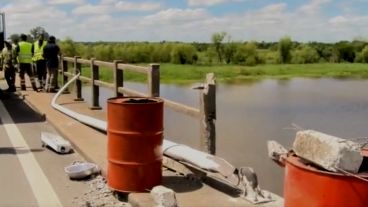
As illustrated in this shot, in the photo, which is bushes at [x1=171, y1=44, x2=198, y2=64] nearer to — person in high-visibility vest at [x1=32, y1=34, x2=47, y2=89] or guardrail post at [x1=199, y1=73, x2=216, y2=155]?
person in high-visibility vest at [x1=32, y1=34, x2=47, y2=89]

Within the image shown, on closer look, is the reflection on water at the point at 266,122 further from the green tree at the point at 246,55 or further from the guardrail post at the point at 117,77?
the green tree at the point at 246,55

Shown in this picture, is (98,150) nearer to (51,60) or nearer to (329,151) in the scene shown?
(329,151)

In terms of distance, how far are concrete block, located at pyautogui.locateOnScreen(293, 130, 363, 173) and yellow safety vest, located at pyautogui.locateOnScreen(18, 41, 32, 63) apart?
1424 cm

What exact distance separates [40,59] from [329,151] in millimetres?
14334

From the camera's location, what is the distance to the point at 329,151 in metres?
3.87

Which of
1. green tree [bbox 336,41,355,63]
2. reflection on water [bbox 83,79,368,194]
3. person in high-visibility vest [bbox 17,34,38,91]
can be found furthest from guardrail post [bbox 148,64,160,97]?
green tree [bbox 336,41,355,63]

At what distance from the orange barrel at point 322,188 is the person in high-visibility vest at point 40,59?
548 inches

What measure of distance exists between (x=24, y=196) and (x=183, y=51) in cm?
8971

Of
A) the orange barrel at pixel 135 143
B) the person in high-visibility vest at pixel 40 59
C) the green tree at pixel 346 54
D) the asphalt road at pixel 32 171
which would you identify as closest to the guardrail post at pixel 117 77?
the asphalt road at pixel 32 171

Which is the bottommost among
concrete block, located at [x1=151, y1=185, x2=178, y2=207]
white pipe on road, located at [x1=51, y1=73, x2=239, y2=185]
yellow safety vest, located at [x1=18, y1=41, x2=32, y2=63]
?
concrete block, located at [x1=151, y1=185, x2=178, y2=207]

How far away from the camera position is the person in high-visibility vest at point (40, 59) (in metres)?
17.0

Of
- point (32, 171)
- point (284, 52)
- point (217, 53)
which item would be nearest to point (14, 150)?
point (32, 171)

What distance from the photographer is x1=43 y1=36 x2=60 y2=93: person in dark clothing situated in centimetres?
1611

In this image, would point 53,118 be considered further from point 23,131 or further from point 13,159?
A: point 13,159
